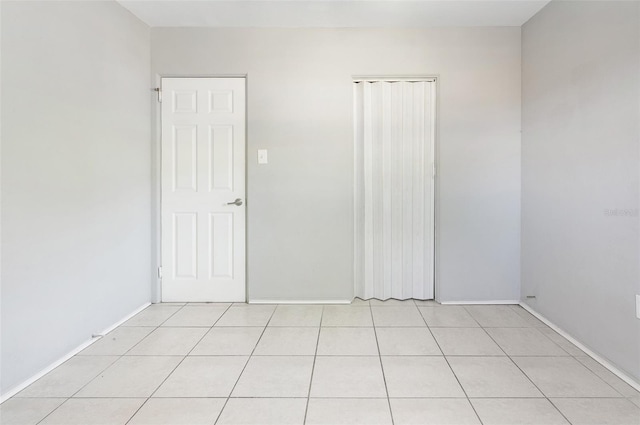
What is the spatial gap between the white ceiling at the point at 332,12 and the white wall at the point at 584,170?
0.39m

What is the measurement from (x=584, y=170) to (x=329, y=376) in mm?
2023

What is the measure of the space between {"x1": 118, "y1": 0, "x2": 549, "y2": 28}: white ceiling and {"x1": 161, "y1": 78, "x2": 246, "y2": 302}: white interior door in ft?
1.54

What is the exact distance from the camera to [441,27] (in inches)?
109

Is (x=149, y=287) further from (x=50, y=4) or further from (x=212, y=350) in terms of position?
(x=50, y=4)

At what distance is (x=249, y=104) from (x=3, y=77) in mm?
1587

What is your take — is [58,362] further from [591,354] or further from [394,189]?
[591,354]

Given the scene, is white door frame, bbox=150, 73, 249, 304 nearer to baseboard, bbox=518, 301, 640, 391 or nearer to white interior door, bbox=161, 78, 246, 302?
white interior door, bbox=161, 78, 246, 302

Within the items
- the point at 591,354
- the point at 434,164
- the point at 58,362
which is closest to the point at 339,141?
the point at 434,164

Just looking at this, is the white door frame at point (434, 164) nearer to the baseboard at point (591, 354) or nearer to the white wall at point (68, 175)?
the baseboard at point (591, 354)

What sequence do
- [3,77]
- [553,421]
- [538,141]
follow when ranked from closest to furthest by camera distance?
[553,421] < [3,77] < [538,141]

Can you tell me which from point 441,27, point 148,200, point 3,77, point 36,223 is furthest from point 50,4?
point 441,27

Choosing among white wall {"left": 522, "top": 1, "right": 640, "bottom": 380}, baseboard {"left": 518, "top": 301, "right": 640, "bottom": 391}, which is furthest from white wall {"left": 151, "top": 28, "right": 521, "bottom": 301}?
baseboard {"left": 518, "top": 301, "right": 640, "bottom": 391}

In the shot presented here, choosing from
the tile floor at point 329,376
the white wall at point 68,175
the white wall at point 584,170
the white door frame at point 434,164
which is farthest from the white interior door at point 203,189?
the white wall at point 584,170

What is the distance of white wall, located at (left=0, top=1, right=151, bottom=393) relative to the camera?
5.40ft
